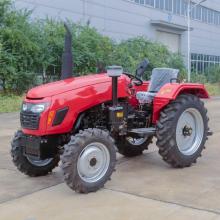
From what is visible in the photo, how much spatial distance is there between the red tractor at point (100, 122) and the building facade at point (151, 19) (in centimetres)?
2188

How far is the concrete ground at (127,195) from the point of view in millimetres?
5043

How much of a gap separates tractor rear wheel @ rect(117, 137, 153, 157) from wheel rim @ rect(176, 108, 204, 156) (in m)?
0.90

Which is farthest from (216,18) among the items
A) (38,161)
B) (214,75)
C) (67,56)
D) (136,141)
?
(38,161)

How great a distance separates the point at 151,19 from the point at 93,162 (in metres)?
37.1

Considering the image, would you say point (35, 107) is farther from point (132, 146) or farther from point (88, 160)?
point (132, 146)

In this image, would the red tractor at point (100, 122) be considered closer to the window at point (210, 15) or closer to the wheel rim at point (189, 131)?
the wheel rim at point (189, 131)

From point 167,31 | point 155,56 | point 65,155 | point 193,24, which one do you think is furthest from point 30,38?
point 193,24

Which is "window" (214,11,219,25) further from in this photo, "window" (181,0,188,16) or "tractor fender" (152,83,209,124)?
"tractor fender" (152,83,209,124)

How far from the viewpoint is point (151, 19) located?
41812mm

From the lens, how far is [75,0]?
32625 millimetres

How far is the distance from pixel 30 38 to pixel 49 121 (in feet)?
52.9

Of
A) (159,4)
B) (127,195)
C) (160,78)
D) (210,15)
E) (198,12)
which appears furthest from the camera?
(210,15)

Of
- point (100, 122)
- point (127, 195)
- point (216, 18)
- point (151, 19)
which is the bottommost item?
point (127, 195)

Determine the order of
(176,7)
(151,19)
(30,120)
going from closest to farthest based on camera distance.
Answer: (30,120)
(151,19)
(176,7)
